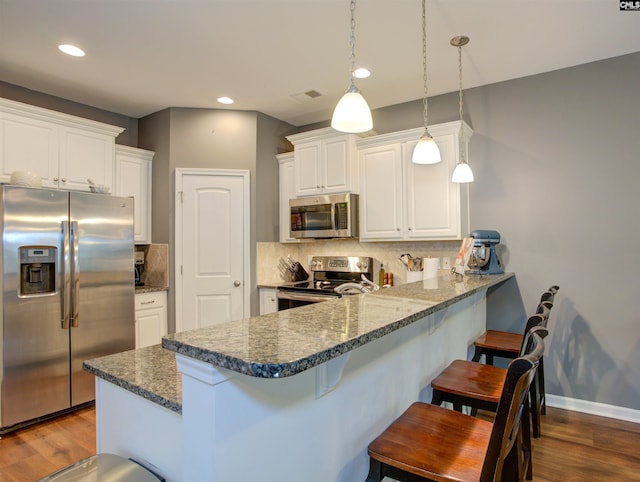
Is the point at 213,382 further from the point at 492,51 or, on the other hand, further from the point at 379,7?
the point at 492,51

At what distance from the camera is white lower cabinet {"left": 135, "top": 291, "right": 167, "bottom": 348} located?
358 cm

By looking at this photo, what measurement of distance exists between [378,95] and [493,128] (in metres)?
1.13

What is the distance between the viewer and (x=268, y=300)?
394 cm

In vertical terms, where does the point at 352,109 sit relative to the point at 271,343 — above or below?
above

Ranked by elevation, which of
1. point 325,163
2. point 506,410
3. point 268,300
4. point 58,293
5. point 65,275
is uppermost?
point 325,163

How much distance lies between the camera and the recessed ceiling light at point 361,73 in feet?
10.1

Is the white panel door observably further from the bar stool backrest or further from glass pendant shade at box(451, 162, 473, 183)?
the bar stool backrest

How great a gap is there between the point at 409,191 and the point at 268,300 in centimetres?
185

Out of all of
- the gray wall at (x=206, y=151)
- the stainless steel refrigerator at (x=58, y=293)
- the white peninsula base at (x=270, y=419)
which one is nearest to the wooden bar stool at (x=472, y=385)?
the white peninsula base at (x=270, y=419)

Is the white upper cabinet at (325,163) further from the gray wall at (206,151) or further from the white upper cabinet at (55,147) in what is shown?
the white upper cabinet at (55,147)

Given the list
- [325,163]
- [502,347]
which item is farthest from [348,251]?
[502,347]

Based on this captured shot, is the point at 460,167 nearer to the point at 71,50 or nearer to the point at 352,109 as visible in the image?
the point at 352,109

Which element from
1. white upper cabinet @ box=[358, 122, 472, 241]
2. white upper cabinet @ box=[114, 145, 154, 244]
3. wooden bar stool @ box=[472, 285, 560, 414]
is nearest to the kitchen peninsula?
wooden bar stool @ box=[472, 285, 560, 414]

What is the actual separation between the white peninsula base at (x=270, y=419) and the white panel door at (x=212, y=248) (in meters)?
2.51
